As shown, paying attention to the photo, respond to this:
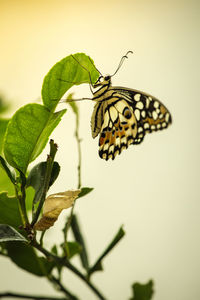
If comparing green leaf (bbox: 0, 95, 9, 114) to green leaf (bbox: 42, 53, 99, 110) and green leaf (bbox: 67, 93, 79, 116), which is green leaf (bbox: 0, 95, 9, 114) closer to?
green leaf (bbox: 67, 93, 79, 116)

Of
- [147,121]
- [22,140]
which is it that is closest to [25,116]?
[22,140]

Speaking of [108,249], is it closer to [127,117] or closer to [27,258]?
[27,258]

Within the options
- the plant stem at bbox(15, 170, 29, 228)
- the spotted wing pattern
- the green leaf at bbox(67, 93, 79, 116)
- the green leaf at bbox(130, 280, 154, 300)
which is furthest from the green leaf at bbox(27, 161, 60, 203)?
the green leaf at bbox(130, 280, 154, 300)

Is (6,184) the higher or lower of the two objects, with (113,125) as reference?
lower

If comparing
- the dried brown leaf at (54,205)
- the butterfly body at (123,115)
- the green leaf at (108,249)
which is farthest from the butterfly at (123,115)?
the dried brown leaf at (54,205)

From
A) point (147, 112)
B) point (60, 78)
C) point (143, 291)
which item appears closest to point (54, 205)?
point (60, 78)
